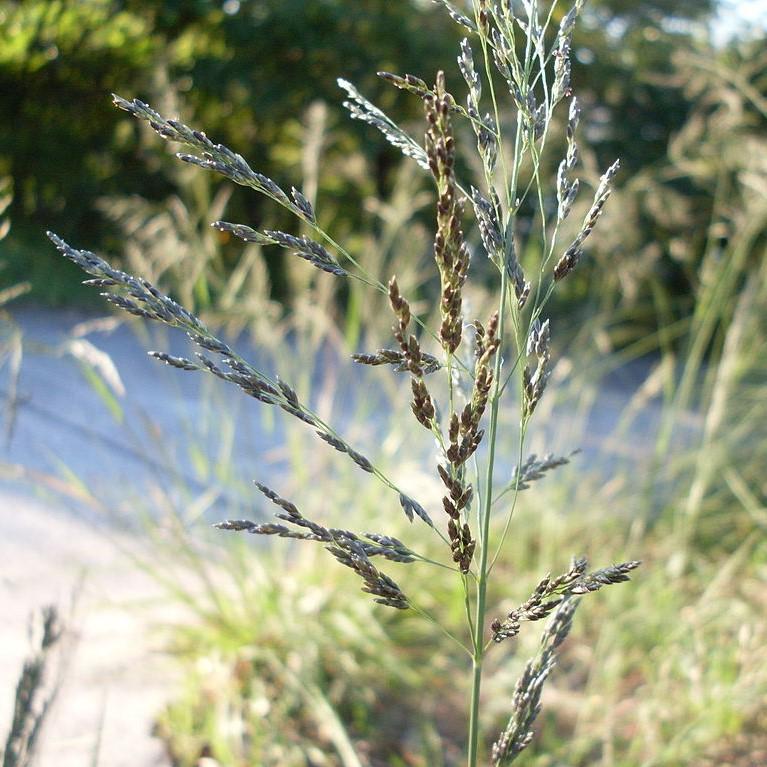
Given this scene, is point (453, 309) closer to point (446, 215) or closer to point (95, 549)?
point (446, 215)

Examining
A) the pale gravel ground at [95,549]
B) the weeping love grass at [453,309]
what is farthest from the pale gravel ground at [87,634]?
the weeping love grass at [453,309]

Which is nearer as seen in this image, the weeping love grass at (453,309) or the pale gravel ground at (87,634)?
the weeping love grass at (453,309)

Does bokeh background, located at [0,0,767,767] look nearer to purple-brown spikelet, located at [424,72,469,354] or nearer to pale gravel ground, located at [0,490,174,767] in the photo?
pale gravel ground, located at [0,490,174,767]

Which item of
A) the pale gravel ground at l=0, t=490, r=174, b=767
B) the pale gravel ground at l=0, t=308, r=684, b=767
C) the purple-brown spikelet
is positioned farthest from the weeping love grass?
the pale gravel ground at l=0, t=490, r=174, b=767

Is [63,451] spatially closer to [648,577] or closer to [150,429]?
[150,429]

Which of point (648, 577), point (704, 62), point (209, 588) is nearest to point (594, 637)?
point (648, 577)

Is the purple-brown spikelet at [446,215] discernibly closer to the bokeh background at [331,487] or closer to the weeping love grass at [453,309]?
the weeping love grass at [453,309]
